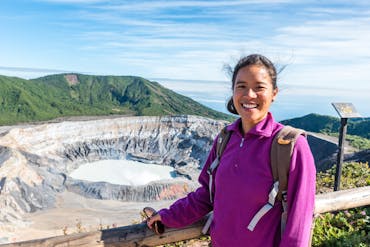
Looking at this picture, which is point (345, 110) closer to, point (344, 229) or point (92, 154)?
point (344, 229)

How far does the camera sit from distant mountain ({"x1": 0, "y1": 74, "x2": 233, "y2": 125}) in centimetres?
12300

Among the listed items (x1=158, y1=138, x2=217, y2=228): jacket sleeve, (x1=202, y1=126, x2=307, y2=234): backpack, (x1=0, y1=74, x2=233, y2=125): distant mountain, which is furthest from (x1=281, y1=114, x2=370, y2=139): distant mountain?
(x1=202, y1=126, x2=307, y2=234): backpack

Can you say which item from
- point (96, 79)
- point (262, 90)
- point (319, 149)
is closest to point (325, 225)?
point (262, 90)

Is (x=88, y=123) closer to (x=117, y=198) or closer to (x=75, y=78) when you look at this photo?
(x=117, y=198)

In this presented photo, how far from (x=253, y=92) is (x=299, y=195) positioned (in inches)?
32.0

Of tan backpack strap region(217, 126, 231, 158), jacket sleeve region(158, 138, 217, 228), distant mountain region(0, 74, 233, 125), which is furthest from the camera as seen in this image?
distant mountain region(0, 74, 233, 125)

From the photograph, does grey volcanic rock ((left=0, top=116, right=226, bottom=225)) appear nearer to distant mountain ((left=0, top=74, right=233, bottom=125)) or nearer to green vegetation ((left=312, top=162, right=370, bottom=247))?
green vegetation ((left=312, top=162, right=370, bottom=247))

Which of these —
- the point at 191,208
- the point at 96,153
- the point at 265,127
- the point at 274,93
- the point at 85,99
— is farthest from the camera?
the point at 85,99

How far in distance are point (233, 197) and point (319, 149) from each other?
156 ft

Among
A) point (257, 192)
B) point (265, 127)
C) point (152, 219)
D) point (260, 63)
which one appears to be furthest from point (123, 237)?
point (260, 63)

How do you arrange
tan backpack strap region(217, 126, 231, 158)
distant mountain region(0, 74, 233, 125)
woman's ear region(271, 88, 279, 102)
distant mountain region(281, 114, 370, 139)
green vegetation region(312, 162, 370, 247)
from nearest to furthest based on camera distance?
woman's ear region(271, 88, 279, 102)
tan backpack strap region(217, 126, 231, 158)
green vegetation region(312, 162, 370, 247)
distant mountain region(281, 114, 370, 139)
distant mountain region(0, 74, 233, 125)

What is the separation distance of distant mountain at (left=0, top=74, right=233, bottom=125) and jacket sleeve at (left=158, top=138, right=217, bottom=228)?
10973 cm

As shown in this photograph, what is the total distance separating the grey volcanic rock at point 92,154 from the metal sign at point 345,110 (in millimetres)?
18578

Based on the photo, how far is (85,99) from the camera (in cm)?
17600
